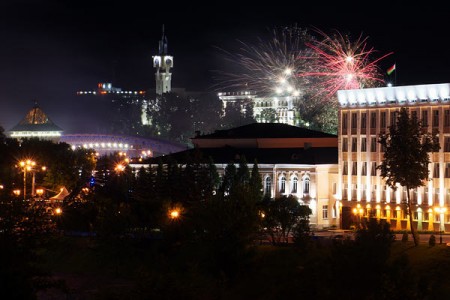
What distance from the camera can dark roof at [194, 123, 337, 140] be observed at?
8838 centimetres

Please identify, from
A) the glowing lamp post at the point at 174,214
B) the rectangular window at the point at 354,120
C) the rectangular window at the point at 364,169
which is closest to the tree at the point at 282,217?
the glowing lamp post at the point at 174,214

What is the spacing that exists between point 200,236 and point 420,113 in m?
19.7

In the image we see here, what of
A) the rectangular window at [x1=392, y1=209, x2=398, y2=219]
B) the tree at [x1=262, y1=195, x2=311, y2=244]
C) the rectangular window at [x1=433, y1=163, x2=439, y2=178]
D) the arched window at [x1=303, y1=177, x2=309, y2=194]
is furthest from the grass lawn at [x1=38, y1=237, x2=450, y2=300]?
the arched window at [x1=303, y1=177, x2=309, y2=194]

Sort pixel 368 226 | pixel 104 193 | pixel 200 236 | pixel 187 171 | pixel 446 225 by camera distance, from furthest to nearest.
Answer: pixel 104 193 < pixel 187 171 < pixel 446 225 < pixel 200 236 < pixel 368 226

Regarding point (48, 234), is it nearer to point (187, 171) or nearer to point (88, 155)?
point (187, 171)

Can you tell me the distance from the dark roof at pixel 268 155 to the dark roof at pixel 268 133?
4078mm

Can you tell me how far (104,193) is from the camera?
8094 centimetres

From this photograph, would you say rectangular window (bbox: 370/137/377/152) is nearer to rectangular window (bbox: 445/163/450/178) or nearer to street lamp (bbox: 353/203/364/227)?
street lamp (bbox: 353/203/364/227)

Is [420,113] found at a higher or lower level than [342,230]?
higher

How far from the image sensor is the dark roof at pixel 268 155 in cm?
7938

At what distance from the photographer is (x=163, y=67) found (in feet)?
645

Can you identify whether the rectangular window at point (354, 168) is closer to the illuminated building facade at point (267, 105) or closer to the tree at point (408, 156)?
the tree at point (408, 156)

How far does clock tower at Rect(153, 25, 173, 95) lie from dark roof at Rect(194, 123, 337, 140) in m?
102

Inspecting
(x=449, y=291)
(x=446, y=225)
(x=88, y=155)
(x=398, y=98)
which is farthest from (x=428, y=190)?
(x=88, y=155)
